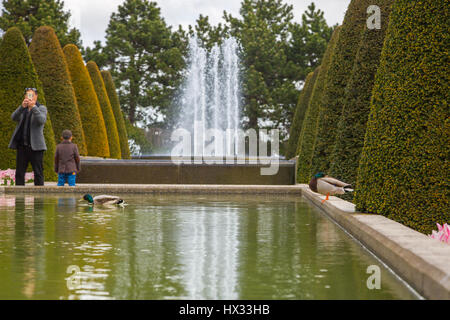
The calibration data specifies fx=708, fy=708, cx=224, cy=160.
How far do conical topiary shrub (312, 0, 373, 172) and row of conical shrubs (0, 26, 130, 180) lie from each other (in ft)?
26.0

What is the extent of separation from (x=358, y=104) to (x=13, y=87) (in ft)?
34.9

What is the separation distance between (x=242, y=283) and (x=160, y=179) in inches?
667

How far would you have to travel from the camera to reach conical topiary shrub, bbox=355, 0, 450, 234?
28.8 feet

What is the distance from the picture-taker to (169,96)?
49.6 m

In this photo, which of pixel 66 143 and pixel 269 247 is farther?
pixel 66 143

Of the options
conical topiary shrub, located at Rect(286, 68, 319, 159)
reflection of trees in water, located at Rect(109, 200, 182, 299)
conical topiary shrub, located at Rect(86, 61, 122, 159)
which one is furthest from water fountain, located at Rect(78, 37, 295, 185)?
reflection of trees in water, located at Rect(109, 200, 182, 299)

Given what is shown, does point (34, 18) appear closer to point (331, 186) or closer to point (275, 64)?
point (275, 64)

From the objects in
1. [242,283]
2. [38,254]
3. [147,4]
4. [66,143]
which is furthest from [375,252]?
[147,4]

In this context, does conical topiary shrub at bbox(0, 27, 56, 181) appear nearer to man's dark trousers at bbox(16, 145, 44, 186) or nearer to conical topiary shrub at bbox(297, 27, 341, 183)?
man's dark trousers at bbox(16, 145, 44, 186)

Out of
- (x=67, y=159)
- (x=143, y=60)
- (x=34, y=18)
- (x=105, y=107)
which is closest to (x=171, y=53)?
(x=143, y=60)

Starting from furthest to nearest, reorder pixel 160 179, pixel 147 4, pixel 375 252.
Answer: pixel 147 4
pixel 160 179
pixel 375 252

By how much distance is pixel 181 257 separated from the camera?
716cm

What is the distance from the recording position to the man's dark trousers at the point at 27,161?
17094mm
